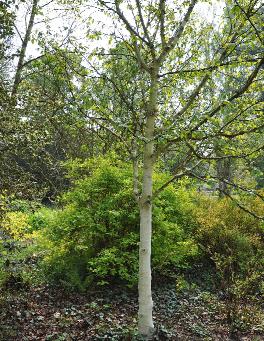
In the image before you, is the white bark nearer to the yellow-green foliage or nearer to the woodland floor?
the woodland floor

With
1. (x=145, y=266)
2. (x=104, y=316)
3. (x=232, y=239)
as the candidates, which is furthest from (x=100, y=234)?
(x=232, y=239)

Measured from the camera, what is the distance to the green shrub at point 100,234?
6.15 m

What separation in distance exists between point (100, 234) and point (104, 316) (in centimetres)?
137

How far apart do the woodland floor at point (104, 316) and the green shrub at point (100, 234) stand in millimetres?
346

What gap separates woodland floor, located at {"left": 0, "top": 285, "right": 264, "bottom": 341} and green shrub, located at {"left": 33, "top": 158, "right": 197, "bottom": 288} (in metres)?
0.35

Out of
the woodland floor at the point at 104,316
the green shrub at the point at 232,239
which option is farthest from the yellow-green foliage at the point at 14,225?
the green shrub at the point at 232,239

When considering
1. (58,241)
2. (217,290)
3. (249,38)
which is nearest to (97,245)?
(58,241)

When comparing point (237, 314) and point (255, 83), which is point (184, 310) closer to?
point (237, 314)

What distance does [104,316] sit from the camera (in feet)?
17.4

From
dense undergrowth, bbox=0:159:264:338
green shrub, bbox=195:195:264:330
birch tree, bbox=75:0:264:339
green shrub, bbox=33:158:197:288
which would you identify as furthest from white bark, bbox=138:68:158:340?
green shrub, bbox=195:195:264:330

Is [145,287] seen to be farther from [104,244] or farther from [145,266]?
[104,244]

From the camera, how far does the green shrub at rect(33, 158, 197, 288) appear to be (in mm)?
6148

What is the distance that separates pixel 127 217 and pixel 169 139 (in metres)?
2.74

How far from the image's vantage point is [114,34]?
183 inches
